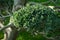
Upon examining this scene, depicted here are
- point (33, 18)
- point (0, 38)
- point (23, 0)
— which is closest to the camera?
point (33, 18)

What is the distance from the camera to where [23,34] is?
5.12 meters

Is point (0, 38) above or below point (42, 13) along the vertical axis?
below

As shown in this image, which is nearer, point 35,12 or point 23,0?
point 35,12

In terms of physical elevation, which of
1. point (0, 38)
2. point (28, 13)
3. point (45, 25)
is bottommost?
point (0, 38)

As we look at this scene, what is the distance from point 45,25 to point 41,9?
0.26 metres

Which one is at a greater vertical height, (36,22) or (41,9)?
(41,9)

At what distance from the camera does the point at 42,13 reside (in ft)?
9.61

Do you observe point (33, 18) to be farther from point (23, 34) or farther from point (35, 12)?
point (23, 34)

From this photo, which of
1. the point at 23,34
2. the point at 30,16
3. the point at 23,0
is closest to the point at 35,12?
the point at 30,16

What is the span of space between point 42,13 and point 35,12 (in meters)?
0.12

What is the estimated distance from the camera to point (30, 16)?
2.95 metres

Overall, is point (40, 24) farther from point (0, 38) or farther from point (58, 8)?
point (0, 38)

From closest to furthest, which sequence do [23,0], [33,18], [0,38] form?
[33,18], [23,0], [0,38]

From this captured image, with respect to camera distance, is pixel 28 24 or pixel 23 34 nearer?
pixel 28 24
